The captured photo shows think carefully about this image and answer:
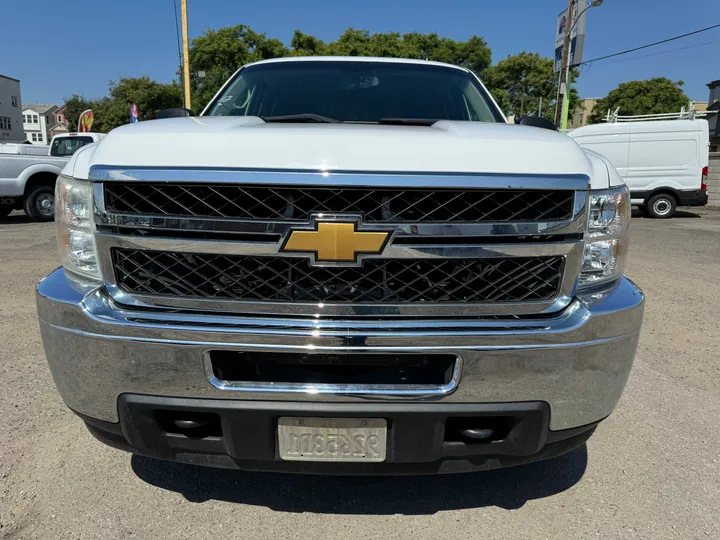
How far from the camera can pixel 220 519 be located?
2100 millimetres

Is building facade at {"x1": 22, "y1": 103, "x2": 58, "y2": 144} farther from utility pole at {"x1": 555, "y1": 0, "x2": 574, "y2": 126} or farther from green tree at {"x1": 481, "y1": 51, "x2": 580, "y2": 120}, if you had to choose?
utility pole at {"x1": 555, "y1": 0, "x2": 574, "y2": 126}

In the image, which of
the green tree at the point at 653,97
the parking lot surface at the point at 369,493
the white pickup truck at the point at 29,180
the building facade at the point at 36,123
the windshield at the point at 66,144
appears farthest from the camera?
the building facade at the point at 36,123

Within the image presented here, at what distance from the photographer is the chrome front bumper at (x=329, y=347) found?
66.4 inches

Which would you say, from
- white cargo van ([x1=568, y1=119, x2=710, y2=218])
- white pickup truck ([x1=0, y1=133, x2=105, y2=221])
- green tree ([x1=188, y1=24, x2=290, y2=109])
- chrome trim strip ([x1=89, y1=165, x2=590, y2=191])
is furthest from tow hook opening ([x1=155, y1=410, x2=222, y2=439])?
green tree ([x1=188, y1=24, x2=290, y2=109])

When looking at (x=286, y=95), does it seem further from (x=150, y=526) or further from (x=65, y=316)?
(x=150, y=526)

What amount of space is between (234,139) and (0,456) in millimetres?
1910

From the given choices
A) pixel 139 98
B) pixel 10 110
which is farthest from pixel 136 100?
pixel 10 110

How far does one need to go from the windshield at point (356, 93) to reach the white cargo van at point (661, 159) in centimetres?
1262

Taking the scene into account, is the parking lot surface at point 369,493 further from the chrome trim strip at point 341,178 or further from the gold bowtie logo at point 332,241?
the chrome trim strip at point 341,178

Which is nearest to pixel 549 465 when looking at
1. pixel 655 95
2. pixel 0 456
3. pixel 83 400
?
pixel 83 400

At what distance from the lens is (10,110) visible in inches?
2645

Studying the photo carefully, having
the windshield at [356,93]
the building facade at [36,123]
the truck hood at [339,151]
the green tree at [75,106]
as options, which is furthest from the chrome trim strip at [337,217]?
the building facade at [36,123]

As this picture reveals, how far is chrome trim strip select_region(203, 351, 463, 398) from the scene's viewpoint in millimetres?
1695

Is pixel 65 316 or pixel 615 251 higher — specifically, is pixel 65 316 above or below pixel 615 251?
below
